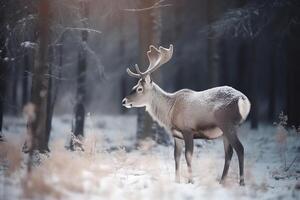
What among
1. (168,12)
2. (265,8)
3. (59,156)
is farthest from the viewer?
(168,12)

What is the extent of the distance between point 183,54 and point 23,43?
15.7 meters

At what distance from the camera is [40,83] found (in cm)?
1078

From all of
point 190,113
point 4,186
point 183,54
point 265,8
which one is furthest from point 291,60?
point 4,186

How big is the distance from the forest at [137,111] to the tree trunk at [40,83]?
0.03 metres

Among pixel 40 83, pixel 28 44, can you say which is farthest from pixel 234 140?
pixel 28 44

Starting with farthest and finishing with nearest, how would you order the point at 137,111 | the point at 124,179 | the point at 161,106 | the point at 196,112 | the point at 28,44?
the point at 137,111
the point at 28,44
the point at 161,106
the point at 196,112
the point at 124,179

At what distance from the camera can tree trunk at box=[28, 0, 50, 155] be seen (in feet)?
31.4

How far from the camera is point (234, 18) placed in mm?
15531

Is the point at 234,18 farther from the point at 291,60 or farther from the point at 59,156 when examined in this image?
the point at 59,156

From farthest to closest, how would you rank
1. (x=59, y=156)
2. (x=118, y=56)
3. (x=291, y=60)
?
(x=118, y=56), (x=291, y=60), (x=59, y=156)

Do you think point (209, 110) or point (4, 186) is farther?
point (209, 110)

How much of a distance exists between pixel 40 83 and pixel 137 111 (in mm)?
6181

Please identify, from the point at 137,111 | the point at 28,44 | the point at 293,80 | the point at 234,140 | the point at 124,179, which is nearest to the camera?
the point at 124,179

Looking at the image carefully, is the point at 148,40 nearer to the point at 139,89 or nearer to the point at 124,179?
the point at 139,89
